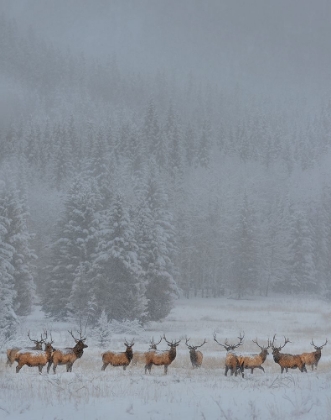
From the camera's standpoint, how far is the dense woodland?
39531 mm

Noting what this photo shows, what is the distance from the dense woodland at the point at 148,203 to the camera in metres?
39.5

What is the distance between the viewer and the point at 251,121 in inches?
6201

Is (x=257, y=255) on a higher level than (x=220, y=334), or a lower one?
higher

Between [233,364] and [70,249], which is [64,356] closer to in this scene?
[233,364]

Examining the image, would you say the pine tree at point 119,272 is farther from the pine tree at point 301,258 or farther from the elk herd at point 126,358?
the pine tree at point 301,258

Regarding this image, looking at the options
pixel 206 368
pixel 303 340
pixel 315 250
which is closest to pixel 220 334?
Answer: pixel 303 340

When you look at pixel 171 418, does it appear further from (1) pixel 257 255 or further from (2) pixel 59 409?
(1) pixel 257 255

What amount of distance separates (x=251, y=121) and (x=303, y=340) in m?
132

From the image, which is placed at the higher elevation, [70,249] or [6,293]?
[70,249]

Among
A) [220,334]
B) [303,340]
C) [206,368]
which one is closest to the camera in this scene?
[206,368]

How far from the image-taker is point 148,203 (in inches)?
1962

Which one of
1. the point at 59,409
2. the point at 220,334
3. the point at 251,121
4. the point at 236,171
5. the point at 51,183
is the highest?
the point at 251,121

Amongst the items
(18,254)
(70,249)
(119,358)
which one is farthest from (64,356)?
(70,249)

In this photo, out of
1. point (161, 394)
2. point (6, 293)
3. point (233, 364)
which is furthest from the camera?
point (6, 293)
